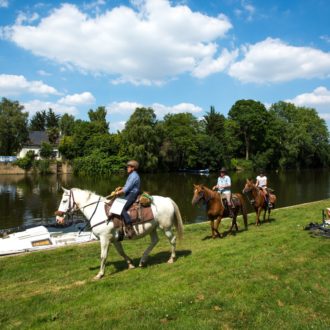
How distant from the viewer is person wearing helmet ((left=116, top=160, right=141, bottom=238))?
949 cm

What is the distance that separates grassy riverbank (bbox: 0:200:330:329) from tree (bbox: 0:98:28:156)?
73.0 meters

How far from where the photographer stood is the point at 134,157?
72.9 m

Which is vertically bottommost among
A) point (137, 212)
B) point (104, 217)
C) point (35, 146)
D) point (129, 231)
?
point (129, 231)

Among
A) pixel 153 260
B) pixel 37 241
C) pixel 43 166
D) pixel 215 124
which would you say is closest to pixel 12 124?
pixel 43 166

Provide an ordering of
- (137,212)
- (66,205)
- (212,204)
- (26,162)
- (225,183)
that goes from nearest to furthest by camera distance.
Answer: (137,212) → (66,205) → (212,204) → (225,183) → (26,162)

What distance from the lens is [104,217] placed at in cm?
955

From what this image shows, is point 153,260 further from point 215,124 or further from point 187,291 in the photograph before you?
point 215,124

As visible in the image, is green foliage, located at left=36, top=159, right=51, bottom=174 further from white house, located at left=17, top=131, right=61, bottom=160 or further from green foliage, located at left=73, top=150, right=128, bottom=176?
white house, located at left=17, top=131, right=61, bottom=160

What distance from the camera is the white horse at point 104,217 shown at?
31.1 feet

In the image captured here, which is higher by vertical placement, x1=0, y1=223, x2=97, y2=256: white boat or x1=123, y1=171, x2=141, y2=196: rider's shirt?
x1=123, y1=171, x2=141, y2=196: rider's shirt

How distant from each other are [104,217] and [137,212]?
0.96m

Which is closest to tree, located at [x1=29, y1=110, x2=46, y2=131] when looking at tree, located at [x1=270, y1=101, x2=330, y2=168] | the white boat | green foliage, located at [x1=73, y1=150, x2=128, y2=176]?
green foliage, located at [x1=73, y1=150, x2=128, y2=176]

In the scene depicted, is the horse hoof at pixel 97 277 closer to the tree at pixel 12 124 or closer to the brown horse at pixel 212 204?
the brown horse at pixel 212 204

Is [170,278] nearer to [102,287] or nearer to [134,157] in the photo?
[102,287]
